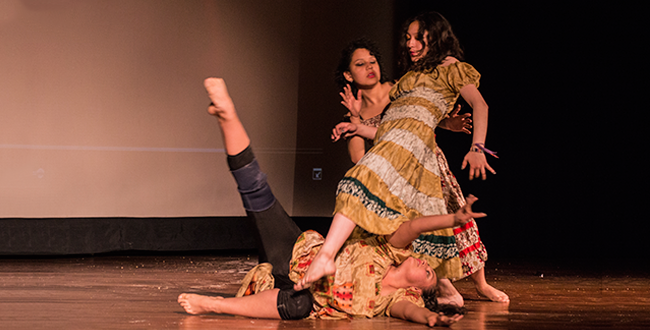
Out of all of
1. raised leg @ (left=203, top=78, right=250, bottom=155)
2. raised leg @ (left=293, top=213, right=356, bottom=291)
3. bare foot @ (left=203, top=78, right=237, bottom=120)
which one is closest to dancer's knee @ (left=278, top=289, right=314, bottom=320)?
raised leg @ (left=293, top=213, right=356, bottom=291)

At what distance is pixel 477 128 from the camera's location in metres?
2.33

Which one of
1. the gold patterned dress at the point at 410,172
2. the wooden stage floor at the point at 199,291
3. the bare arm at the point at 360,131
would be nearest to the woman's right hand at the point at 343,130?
the bare arm at the point at 360,131

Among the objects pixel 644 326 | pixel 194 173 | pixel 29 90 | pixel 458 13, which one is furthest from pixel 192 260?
pixel 644 326

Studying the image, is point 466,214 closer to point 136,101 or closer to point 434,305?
point 434,305

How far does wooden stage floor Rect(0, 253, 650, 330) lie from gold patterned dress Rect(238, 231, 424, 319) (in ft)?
0.19

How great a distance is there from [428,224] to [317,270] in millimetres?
393

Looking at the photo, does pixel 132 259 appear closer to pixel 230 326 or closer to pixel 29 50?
pixel 29 50

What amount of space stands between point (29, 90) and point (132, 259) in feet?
4.22

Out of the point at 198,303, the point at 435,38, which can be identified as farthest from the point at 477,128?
the point at 198,303

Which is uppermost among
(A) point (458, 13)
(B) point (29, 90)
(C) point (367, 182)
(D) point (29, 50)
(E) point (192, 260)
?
(A) point (458, 13)

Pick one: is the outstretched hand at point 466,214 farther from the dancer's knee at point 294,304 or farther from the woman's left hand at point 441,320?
the dancer's knee at point 294,304

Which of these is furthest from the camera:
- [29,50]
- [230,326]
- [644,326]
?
[29,50]

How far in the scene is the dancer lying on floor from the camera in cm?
211

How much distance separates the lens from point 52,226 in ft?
13.7
